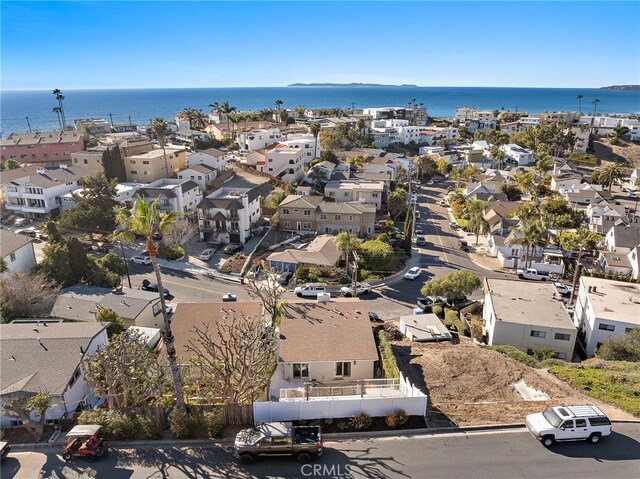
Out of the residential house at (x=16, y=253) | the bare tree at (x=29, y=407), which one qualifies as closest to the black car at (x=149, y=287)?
the residential house at (x=16, y=253)

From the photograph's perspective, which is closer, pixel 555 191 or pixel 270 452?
pixel 270 452

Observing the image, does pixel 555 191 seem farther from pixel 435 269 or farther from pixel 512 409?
pixel 512 409

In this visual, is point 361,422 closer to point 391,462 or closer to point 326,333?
point 391,462

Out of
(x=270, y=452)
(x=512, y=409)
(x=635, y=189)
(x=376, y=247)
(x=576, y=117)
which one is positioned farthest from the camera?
(x=576, y=117)

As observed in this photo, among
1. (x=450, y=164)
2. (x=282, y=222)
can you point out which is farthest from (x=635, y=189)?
(x=282, y=222)

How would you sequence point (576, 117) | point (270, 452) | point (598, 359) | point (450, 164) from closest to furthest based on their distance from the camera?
point (270, 452), point (598, 359), point (450, 164), point (576, 117)

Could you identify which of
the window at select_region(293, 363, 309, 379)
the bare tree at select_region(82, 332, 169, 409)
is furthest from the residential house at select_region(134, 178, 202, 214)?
the bare tree at select_region(82, 332, 169, 409)
